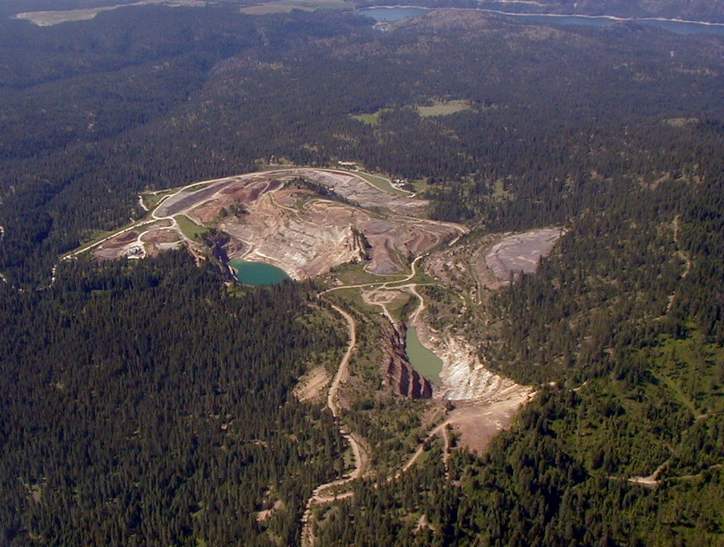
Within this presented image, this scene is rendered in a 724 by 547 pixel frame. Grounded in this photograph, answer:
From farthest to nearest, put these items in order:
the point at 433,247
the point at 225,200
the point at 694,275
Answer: the point at 225,200, the point at 433,247, the point at 694,275

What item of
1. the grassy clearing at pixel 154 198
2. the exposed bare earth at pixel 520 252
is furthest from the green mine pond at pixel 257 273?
the exposed bare earth at pixel 520 252

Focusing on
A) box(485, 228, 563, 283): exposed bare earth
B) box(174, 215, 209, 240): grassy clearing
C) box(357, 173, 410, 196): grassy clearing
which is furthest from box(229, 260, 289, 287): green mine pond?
box(357, 173, 410, 196): grassy clearing

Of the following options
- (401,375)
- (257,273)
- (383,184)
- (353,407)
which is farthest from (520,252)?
(383,184)

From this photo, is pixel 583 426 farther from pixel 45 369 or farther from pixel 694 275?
pixel 45 369

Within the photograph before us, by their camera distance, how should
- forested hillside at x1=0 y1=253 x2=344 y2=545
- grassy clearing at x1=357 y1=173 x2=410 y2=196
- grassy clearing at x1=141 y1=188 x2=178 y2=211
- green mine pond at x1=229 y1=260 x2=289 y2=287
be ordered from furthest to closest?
grassy clearing at x1=357 y1=173 x2=410 y2=196, grassy clearing at x1=141 y1=188 x2=178 y2=211, green mine pond at x1=229 y1=260 x2=289 y2=287, forested hillside at x1=0 y1=253 x2=344 y2=545

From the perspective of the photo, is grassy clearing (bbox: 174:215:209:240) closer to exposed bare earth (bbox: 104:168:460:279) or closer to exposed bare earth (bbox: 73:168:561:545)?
exposed bare earth (bbox: 73:168:561:545)

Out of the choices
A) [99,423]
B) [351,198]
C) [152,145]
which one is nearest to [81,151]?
[152,145]
